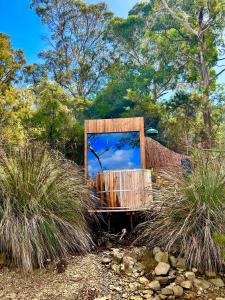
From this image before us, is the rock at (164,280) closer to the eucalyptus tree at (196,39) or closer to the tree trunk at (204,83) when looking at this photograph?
the eucalyptus tree at (196,39)

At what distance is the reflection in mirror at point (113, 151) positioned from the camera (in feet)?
28.9

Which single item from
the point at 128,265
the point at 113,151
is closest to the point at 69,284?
the point at 128,265

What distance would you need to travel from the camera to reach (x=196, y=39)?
Result: 14.9 m

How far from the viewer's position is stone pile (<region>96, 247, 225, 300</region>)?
4031mm

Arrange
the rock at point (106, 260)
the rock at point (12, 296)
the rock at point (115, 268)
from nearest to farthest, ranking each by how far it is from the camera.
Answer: the rock at point (12, 296)
the rock at point (115, 268)
the rock at point (106, 260)

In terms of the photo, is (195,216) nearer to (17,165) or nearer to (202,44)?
(17,165)

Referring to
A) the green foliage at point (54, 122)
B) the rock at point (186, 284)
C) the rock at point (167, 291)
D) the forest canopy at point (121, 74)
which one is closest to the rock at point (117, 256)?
the rock at point (167, 291)

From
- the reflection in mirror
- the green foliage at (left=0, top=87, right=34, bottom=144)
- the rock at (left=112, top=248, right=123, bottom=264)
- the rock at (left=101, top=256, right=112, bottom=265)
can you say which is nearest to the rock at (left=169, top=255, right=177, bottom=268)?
the rock at (left=112, top=248, right=123, bottom=264)

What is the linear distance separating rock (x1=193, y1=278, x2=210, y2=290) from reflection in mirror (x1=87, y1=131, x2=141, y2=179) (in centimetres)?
469

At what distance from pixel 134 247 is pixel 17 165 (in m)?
1.95

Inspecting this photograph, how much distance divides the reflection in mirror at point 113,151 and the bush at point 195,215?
3.72 meters

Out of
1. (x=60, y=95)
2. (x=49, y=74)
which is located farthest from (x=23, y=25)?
(x=49, y=74)

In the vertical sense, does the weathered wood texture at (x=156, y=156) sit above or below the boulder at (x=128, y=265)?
above

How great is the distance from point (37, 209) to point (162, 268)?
5.46 feet
